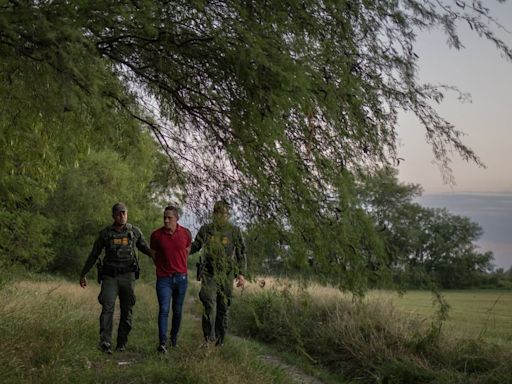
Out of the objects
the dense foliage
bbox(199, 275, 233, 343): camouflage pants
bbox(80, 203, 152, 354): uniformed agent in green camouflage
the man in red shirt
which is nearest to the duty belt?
bbox(80, 203, 152, 354): uniformed agent in green camouflage

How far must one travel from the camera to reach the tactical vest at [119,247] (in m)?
7.66

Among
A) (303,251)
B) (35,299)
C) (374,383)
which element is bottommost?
(374,383)

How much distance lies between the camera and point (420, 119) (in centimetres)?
537

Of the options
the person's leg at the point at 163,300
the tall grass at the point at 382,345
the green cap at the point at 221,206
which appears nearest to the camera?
the green cap at the point at 221,206

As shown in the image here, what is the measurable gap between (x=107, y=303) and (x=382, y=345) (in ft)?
15.1

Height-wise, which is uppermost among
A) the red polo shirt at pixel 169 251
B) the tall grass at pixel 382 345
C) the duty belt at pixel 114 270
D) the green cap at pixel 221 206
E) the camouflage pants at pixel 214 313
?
the green cap at pixel 221 206

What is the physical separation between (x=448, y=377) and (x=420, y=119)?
425 centimetres

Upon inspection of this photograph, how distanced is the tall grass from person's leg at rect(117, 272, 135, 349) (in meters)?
1.63

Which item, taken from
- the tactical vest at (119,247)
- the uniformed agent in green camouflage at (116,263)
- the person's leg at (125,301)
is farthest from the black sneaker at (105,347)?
the tactical vest at (119,247)

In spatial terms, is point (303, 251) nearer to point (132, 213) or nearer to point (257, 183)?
point (257, 183)

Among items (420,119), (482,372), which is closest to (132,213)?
(482,372)

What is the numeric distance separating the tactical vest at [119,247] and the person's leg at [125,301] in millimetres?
244

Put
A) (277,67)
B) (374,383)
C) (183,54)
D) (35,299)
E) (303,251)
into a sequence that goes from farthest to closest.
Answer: (35,299)
(374,383)
(183,54)
(303,251)
(277,67)

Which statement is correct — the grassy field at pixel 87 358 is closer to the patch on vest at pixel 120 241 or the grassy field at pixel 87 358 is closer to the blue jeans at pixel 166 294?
the blue jeans at pixel 166 294
